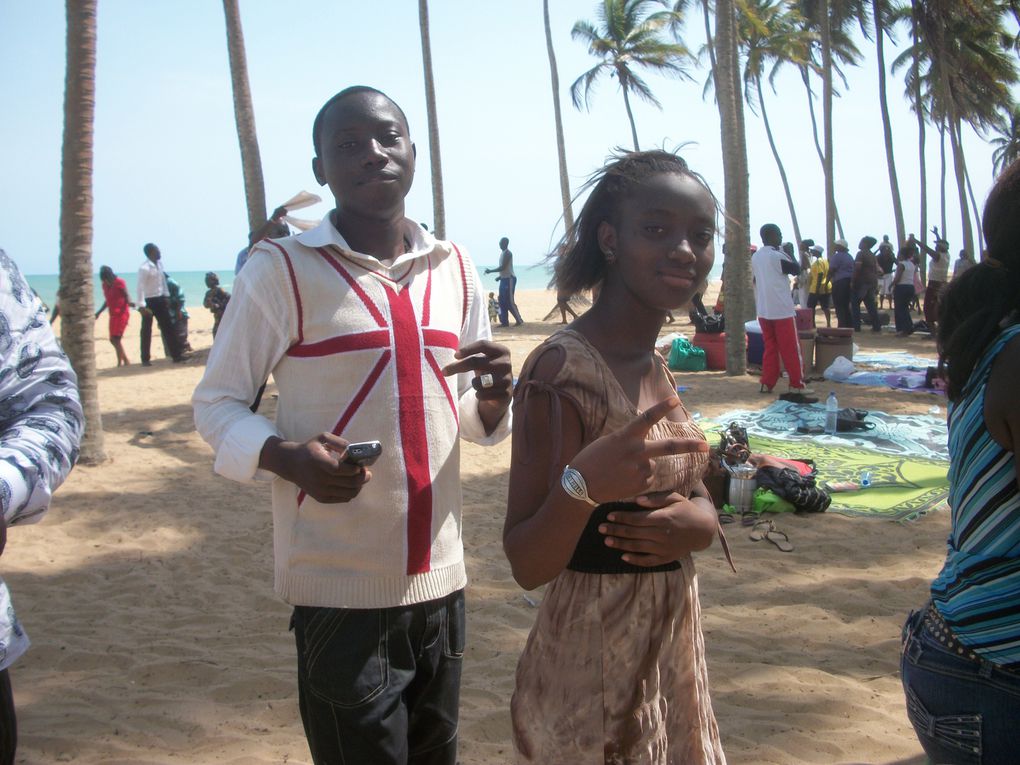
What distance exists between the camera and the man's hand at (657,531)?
5.47 feet

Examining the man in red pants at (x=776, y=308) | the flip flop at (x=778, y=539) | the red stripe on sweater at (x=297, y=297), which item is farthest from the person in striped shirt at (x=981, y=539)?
the man in red pants at (x=776, y=308)

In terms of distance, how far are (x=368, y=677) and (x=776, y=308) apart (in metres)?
9.30

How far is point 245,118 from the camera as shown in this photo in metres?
11.6

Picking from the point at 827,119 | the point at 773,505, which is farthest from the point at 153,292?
the point at 827,119

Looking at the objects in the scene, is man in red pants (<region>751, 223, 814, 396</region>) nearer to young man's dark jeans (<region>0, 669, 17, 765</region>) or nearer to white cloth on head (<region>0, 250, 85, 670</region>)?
white cloth on head (<region>0, 250, 85, 670</region>)

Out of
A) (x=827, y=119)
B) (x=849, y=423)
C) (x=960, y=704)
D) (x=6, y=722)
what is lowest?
(x=849, y=423)

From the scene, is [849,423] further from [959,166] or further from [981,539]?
[959,166]

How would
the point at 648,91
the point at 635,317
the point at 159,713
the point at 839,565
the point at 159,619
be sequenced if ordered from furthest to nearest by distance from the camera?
1. the point at 648,91
2. the point at 839,565
3. the point at 159,619
4. the point at 159,713
5. the point at 635,317

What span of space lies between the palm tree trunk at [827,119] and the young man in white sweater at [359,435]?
2214cm

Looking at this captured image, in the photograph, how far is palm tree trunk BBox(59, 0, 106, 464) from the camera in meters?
7.13

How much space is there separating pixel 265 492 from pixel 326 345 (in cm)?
557

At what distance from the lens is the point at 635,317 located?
6.00ft

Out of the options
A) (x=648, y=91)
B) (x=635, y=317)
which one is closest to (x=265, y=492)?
(x=635, y=317)

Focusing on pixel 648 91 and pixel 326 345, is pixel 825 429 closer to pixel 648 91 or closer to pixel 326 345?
pixel 326 345
